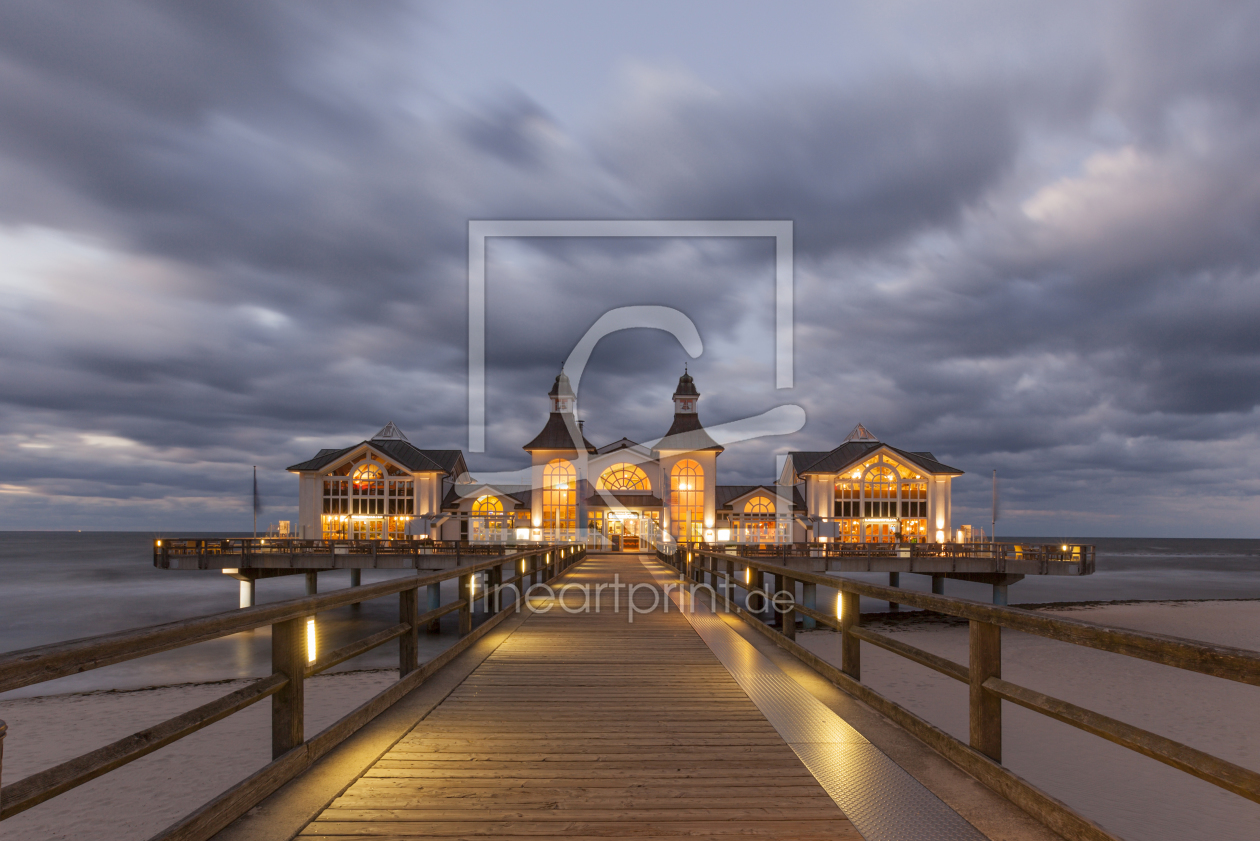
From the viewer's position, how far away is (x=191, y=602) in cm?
4159

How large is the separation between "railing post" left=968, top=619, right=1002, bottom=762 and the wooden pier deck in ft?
3.17

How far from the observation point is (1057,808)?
10.8 feet

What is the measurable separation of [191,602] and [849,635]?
4509cm

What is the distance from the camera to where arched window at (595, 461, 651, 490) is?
4697 cm

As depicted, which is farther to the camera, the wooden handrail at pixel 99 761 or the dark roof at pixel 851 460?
the dark roof at pixel 851 460

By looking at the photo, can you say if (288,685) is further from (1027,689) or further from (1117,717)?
(1117,717)

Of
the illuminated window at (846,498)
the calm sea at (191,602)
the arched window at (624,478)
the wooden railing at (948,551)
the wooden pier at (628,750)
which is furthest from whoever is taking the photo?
the illuminated window at (846,498)

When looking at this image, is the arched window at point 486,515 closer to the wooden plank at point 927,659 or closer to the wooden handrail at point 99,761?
the wooden plank at point 927,659

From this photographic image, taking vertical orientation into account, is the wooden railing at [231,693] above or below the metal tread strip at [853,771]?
above

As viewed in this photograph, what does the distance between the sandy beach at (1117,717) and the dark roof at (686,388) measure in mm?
26985

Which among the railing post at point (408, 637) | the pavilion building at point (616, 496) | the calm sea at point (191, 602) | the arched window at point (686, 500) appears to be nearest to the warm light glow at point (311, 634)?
the railing post at point (408, 637)

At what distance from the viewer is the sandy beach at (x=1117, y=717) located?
379 inches

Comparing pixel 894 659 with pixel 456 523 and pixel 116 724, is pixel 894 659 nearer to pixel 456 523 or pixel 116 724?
pixel 116 724

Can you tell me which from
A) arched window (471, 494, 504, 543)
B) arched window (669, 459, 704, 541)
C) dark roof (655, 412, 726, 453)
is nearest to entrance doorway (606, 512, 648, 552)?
arched window (669, 459, 704, 541)
